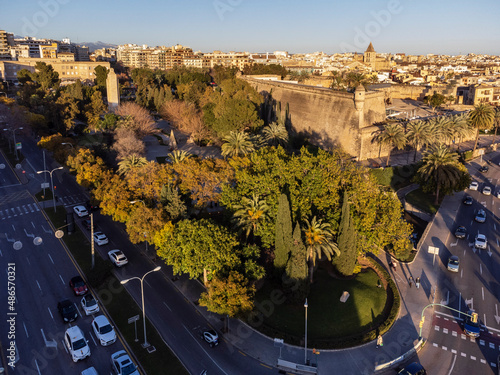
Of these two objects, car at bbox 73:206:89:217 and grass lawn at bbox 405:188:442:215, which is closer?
car at bbox 73:206:89:217

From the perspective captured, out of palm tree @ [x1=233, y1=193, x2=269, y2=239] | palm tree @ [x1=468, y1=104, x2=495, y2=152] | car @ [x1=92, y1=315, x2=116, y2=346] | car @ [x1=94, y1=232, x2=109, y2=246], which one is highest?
palm tree @ [x1=468, y1=104, x2=495, y2=152]

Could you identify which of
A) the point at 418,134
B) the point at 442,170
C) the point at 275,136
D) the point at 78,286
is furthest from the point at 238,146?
the point at 78,286

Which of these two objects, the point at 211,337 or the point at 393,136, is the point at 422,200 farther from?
the point at 211,337

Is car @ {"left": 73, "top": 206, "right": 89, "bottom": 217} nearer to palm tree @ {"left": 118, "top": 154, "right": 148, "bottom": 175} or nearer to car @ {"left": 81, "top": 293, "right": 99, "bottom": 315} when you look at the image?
palm tree @ {"left": 118, "top": 154, "right": 148, "bottom": 175}

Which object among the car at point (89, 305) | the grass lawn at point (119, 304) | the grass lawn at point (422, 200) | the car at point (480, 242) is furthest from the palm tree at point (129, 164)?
the car at point (480, 242)

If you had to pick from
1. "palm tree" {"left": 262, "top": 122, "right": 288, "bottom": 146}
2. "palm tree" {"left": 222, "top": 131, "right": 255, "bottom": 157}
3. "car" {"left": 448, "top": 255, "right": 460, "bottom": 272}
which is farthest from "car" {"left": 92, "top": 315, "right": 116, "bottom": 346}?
"palm tree" {"left": 262, "top": 122, "right": 288, "bottom": 146}
